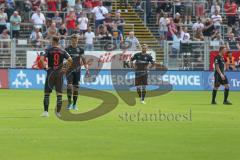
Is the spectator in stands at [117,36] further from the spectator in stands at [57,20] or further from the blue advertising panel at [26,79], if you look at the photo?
the blue advertising panel at [26,79]

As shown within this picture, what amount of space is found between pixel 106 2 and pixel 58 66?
A: 75.7 feet

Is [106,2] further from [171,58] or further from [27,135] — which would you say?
[27,135]

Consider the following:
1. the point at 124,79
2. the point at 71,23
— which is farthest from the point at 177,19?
the point at 124,79

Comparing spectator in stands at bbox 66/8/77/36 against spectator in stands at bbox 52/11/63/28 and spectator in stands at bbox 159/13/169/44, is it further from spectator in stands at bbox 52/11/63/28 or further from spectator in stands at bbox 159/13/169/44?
spectator in stands at bbox 159/13/169/44

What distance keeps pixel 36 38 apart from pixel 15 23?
147 centimetres

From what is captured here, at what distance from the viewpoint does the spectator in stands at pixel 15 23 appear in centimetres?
3960

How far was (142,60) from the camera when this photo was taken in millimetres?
29859

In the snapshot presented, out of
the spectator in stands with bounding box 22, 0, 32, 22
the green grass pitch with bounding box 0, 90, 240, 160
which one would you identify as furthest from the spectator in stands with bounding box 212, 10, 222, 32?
the green grass pitch with bounding box 0, 90, 240, 160

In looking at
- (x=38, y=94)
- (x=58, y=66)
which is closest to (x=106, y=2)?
(x=38, y=94)

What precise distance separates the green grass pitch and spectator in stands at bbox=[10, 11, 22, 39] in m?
13.5

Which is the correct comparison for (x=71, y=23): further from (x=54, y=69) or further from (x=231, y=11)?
(x=54, y=69)

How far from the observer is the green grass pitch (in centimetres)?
1412

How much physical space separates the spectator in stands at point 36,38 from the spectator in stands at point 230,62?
375 inches

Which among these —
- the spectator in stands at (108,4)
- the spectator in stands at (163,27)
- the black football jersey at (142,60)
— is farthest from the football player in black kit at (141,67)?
the spectator in stands at (108,4)
